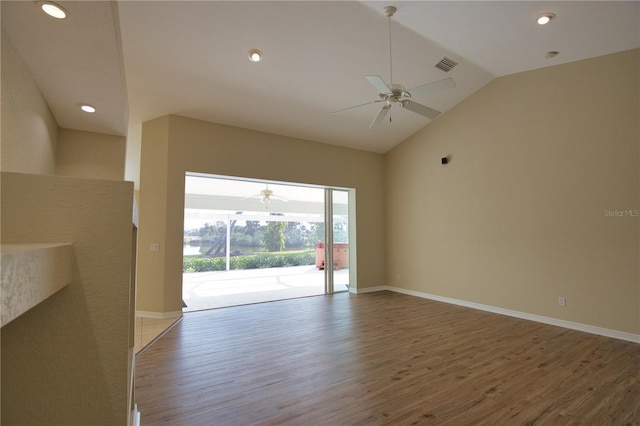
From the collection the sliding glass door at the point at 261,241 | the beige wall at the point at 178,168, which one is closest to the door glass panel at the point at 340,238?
the sliding glass door at the point at 261,241

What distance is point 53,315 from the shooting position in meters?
1.01

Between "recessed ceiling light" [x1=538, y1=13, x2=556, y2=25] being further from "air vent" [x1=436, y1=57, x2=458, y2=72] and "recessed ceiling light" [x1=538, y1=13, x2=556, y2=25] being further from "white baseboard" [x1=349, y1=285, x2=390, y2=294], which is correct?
"white baseboard" [x1=349, y1=285, x2=390, y2=294]

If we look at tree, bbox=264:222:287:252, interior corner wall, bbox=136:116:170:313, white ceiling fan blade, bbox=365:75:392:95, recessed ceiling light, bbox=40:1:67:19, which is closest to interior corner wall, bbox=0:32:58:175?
recessed ceiling light, bbox=40:1:67:19

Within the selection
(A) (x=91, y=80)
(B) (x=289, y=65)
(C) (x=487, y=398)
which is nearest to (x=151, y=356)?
(A) (x=91, y=80)

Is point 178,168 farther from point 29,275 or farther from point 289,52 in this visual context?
point 29,275

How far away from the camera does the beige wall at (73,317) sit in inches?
39.0

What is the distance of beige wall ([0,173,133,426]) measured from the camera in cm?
99

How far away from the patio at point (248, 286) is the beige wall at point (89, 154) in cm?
307

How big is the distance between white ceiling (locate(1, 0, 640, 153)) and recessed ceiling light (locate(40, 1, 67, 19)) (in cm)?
28

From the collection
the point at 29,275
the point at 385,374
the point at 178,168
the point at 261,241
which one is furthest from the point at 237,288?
the point at 29,275

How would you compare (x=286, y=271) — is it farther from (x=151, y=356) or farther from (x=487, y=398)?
(x=487, y=398)

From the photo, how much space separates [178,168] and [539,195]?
5660 millimetres

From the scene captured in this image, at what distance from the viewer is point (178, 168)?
16.7 ft

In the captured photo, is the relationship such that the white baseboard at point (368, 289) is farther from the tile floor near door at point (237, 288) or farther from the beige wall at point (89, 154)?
the beige wall at point (89, 154)
